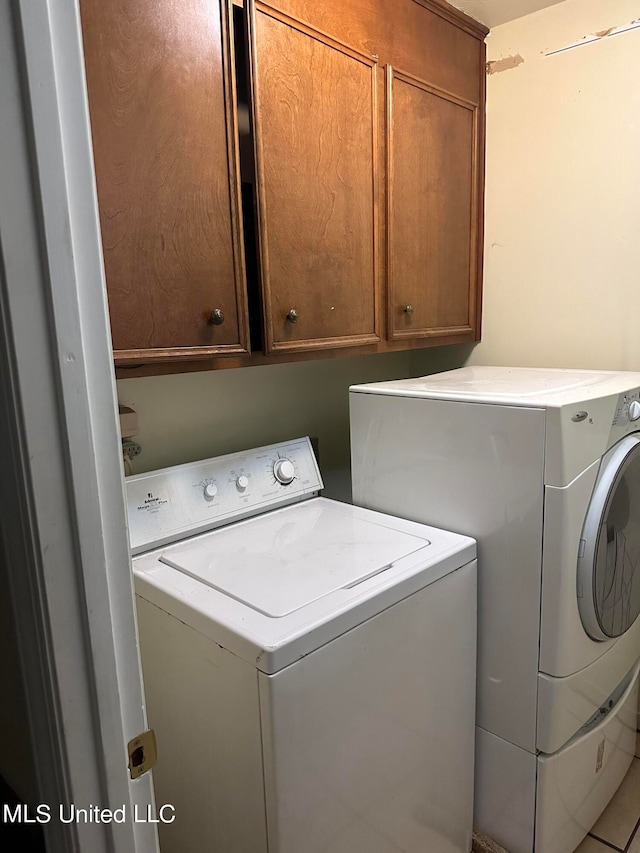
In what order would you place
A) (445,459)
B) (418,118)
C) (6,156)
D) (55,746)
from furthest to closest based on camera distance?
(418,118), (445,459), (55,746), (6,156)

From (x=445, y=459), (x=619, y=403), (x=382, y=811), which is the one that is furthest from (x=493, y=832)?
(x=619, y=403)

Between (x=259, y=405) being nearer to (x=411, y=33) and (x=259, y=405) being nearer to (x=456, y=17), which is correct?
(x=411, y=33)

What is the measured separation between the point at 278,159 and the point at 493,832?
71.2 inches

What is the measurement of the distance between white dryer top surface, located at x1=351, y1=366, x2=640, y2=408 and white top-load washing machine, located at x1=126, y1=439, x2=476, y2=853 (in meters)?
0.35

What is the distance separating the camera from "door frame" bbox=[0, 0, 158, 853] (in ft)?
1.67

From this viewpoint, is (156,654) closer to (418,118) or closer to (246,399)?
(246,399)

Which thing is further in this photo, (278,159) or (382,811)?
(278,159)

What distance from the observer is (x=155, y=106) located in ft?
3.61

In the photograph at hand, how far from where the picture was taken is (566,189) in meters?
1.85

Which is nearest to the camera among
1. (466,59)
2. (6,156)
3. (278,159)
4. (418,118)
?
(6,156)

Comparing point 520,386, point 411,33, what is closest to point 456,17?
point 411,33

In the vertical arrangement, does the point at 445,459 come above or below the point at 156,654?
above

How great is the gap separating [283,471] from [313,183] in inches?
30.4

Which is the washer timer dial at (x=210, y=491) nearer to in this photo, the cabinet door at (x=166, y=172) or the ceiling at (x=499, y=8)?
the cabinet door at (x=166, y=172)
